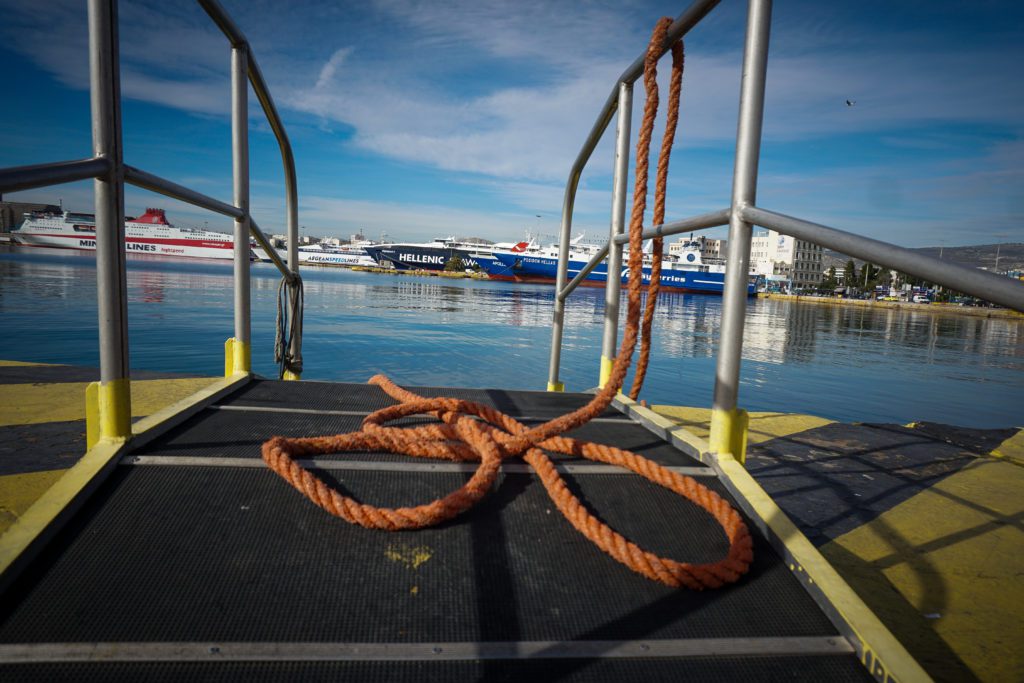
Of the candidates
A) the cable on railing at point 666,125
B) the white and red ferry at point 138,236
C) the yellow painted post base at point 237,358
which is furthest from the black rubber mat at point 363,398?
the white and red ferry at point 138,236

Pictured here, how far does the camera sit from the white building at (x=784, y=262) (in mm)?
93000

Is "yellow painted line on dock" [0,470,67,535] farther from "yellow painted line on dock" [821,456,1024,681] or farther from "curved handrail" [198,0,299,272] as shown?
"yellow painted line on dock" [821,456,1024,681]

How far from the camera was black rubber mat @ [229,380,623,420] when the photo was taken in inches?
79.8

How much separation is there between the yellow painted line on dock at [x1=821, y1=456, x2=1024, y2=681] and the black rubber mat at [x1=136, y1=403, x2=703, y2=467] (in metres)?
1.04

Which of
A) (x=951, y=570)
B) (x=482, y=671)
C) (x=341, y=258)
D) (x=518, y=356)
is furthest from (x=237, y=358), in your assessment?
(x=341, y=258)

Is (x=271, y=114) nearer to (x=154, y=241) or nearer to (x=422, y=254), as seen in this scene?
(x=422, y=254)

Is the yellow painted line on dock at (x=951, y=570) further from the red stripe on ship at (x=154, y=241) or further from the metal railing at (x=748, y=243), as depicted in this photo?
the red stripe on ship at (x=154, y=241)

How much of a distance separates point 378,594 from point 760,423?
439 centimetres

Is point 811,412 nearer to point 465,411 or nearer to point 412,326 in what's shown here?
point 465,411

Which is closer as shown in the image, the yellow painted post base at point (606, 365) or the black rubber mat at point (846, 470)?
the yellow painted post base at point (606, 365)

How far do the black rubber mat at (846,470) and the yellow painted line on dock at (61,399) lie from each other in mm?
4035

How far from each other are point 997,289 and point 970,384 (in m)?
12.8

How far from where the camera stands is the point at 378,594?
100cm

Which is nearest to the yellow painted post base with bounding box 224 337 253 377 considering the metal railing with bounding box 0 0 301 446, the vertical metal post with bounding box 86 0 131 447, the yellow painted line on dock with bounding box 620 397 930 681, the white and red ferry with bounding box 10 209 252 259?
the metal railing with bounding box 0 0 301 446
